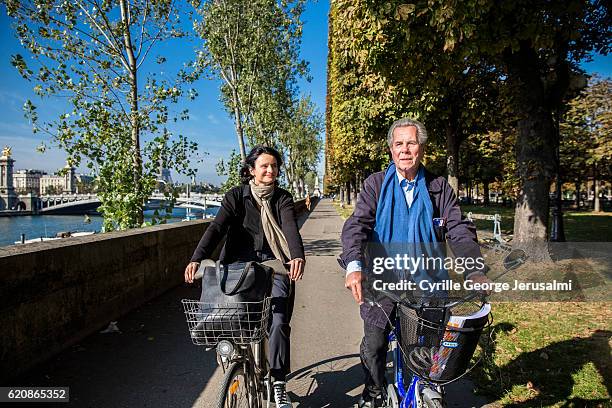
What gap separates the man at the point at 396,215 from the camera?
273cm

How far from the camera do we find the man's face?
2736 millimetres

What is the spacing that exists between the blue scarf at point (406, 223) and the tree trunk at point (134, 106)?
7053 mm

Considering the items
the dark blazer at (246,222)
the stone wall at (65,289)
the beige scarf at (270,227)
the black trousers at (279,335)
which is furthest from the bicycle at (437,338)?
the stone wall at (65,289)

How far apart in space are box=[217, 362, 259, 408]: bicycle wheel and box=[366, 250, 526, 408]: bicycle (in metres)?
0.94

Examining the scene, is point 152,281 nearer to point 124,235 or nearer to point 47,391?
point 124,235

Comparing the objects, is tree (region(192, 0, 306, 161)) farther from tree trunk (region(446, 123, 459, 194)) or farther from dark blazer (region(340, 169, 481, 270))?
dark blazer (region(340, 169, 481, 270))

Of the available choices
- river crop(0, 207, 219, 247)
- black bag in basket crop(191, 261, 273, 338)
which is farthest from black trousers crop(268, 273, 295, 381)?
river crop(0, 207, 219, 247)

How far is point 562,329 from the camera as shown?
5164 mm

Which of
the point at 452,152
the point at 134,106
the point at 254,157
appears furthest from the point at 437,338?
the point at 452,152

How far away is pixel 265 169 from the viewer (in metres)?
3.25

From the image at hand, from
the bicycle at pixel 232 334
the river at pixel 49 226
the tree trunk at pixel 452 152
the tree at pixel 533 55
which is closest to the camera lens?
the bicycle at pixel 232 334

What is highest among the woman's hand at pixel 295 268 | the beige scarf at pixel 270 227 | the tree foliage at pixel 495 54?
the tree foliage at pixel 495 54

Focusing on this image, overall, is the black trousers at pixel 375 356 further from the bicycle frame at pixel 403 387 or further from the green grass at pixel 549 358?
the green grass at pixel 549 358

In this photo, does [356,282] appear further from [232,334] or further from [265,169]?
[265,169]
